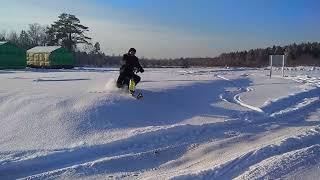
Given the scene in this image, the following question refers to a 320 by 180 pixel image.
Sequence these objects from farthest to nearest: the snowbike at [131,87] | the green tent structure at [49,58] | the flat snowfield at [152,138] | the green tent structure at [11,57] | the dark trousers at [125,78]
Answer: the green tent structure at [49,58] → the green tent structure at [11,57] → the dark trousers at [125,78] → the snowbike at [131,87] → the flat snowfield at [152,138]

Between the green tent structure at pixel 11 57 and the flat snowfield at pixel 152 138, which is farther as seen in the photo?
the green tent structure at pixel 11 57

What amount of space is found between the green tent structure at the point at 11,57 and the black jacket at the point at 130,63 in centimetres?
3976

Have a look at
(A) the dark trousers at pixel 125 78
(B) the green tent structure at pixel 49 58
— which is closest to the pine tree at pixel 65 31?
(B) the green tent structure at pixel 49 58

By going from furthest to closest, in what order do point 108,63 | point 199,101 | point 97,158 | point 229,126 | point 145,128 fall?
1. point 108,63
2. point 199,101
3. point 229,126
4. point 145,128
5. point 97,158

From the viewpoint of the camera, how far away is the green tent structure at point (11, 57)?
51438mm

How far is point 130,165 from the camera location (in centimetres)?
756

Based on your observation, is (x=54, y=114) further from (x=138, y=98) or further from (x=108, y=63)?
(x=108, y=63)

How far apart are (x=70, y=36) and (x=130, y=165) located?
78.8 metres

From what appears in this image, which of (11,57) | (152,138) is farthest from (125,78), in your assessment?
(11,57)

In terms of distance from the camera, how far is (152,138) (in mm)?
9195

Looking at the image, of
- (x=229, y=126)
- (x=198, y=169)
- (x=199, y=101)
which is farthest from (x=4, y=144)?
(x=199, y=101)

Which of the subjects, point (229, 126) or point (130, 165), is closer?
point (130, 165)

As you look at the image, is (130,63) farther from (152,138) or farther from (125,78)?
(152,138)

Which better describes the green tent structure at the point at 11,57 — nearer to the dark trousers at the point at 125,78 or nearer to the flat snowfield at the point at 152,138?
the flat snowfield at the point at 152,138
